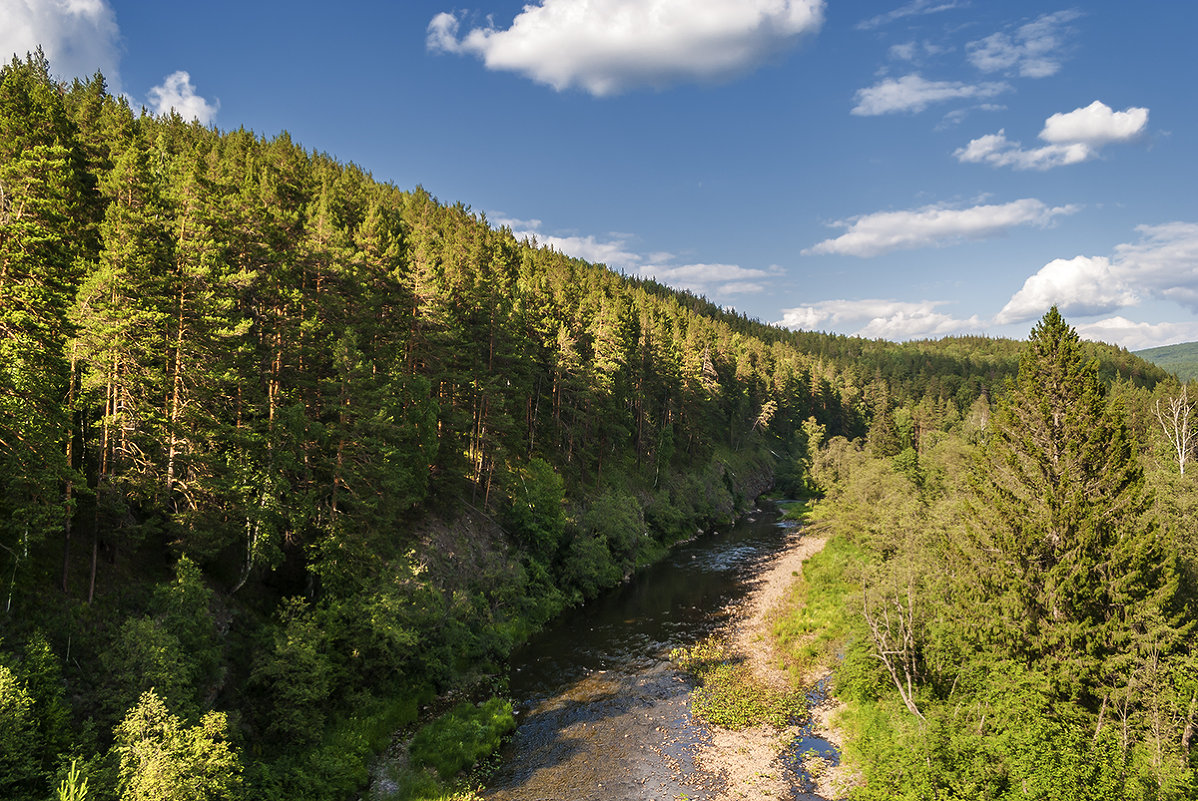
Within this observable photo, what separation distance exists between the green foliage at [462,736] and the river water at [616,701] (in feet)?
2.90

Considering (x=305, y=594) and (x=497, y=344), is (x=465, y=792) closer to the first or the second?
(x=305, y=594)

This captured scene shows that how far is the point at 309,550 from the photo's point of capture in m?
27.2

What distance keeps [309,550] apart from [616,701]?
17071 mm

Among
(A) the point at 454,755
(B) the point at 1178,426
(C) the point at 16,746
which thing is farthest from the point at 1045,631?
(B) the point at 1178,426

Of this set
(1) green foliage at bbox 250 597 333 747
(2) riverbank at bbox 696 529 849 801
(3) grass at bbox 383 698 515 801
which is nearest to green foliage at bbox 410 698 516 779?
(3) grass at bbox 383 698 515 801

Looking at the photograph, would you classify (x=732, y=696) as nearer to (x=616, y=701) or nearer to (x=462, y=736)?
(x=616, y=701)

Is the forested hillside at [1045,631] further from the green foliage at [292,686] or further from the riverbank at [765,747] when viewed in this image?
the green foliage at [292,686]

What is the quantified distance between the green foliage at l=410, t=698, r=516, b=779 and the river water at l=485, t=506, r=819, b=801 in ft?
2.90

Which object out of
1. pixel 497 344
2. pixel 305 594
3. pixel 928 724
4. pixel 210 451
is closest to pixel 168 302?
pixel 210 451

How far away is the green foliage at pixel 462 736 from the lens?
22906 mm

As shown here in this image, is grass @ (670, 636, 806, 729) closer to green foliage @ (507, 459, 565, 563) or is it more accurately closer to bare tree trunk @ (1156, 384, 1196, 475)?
green foliage @ (507, 459, 565, 563)

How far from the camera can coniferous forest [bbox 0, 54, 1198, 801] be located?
685 inches

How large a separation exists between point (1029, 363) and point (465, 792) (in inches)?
1120

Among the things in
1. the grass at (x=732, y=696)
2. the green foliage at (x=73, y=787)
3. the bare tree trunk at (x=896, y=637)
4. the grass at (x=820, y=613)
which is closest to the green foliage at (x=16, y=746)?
the green foliage at (x=73, y=787)
